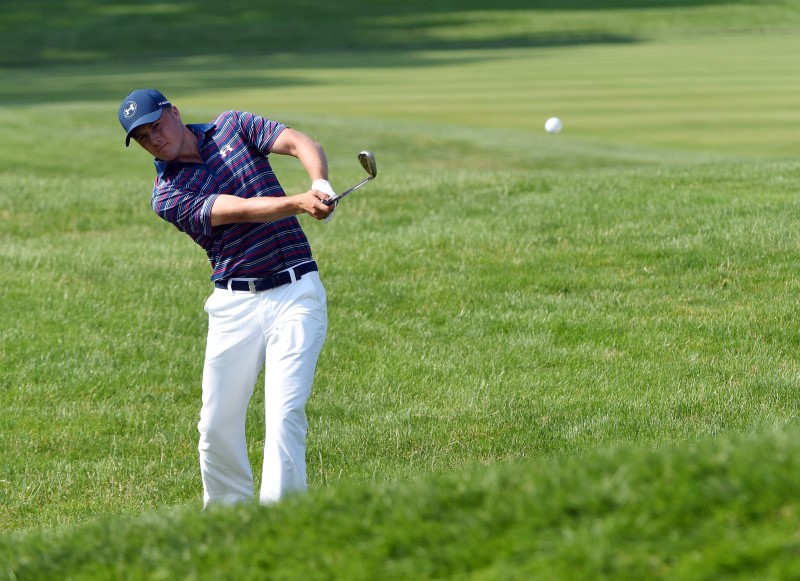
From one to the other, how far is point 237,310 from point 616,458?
2524mm

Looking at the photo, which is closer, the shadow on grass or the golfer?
the golfer

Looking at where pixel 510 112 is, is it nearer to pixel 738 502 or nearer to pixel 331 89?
pixel 331 89

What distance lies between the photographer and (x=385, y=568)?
13.1 ft

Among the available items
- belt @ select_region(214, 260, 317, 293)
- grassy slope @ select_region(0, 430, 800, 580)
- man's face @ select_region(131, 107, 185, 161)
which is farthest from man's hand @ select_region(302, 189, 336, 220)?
grassy slope @ select_region(0, 430, 800, 580)

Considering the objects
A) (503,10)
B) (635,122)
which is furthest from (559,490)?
(503,10)

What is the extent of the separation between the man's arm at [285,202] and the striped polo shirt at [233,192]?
3.8 inches

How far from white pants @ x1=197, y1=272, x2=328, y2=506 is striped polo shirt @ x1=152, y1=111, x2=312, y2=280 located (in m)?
0.15

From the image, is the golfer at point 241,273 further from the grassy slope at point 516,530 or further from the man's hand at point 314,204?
the grassy slope at point 516,530

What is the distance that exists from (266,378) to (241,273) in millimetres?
547

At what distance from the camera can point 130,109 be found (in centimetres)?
610

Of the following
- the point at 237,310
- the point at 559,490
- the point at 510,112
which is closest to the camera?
the point at 559,490

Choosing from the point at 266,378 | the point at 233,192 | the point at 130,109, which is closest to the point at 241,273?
the point at 233,192

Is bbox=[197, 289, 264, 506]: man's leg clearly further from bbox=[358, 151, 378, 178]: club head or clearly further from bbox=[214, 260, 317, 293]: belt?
bbox=[358, 151, 378, 178]: club head

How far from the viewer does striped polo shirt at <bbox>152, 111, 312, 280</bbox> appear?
20.4ft
